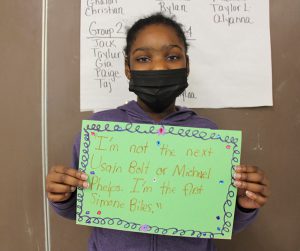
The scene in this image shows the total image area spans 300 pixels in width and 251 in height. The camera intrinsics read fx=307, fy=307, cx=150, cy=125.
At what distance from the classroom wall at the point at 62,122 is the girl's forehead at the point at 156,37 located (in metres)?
0.40

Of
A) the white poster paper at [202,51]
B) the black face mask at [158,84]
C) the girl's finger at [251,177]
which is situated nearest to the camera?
the girl's finger at [251,177]

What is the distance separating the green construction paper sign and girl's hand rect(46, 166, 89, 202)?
0.02 meters

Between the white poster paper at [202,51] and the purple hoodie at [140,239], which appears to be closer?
the purple hoodie at [140,239]

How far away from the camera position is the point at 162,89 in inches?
33.9

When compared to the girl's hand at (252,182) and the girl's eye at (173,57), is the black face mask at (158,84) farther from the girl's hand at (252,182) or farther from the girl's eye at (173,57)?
the girl's hand at (252,182)

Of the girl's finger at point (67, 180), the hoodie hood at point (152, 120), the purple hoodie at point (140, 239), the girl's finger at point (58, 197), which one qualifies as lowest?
the purple hoodie at point (140, 239)

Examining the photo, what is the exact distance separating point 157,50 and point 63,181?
1.43ft

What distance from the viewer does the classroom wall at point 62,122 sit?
1.21 m

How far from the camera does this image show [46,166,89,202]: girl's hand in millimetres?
767

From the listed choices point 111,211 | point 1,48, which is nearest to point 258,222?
point 111,211

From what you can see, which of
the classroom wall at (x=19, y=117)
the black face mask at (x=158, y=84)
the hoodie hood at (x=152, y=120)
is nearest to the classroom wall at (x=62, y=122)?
the classroom wall at (x=19, y=117)

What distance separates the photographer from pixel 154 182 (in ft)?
2.58

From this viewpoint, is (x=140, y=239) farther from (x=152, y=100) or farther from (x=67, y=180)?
(x=152, y=100)

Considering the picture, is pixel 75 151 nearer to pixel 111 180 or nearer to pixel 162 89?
pixel 111 180
